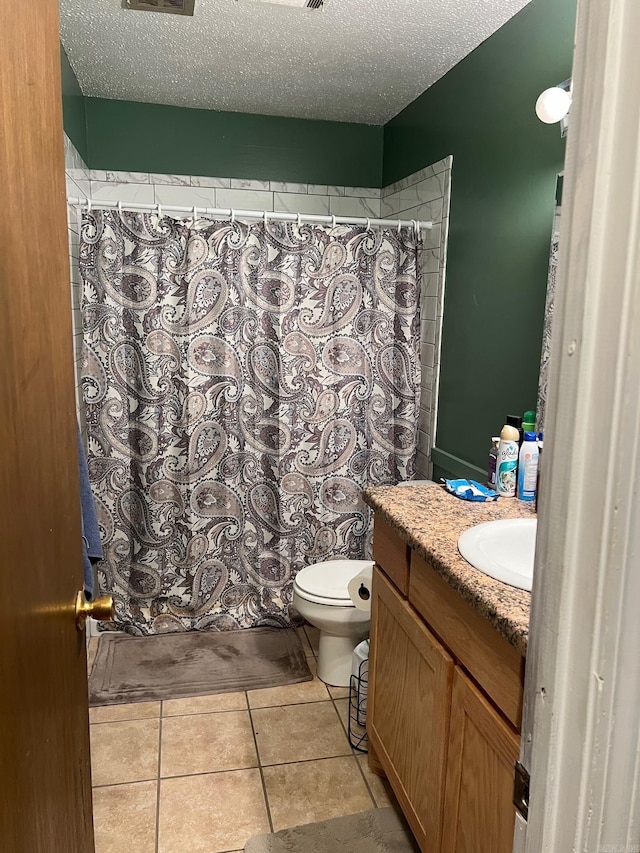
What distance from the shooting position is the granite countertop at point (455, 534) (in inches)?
45.7

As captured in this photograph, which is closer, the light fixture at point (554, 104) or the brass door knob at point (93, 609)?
the brass door knob at point (93, 609)

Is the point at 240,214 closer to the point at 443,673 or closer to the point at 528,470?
the point at 528,470

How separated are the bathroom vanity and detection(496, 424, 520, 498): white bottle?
0.23 feet

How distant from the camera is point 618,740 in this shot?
0.52 meters

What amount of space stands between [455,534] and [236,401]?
1432 mm

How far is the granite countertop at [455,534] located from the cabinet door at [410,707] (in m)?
0.21

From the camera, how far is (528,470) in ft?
6.18

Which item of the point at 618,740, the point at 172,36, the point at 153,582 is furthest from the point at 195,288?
the point at 618,740

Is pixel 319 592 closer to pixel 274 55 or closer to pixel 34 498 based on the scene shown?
pixel 34 498

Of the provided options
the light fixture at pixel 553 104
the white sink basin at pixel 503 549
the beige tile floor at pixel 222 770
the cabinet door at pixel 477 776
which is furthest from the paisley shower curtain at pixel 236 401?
the cabinet door at pixel 477 776

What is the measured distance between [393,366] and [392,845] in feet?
5.83

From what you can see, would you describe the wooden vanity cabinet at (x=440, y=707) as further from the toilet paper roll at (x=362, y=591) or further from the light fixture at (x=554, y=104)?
the light fixture at (x=554, y=104)

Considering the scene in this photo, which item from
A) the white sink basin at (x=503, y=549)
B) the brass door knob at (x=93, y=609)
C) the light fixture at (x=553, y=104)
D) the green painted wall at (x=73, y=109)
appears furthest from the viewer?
the green painted wall at (x=73, y=109)

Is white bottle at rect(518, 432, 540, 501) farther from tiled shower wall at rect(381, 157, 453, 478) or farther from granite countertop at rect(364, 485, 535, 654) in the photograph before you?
tiled shower wall at rect(381, 157, 453, 478)
